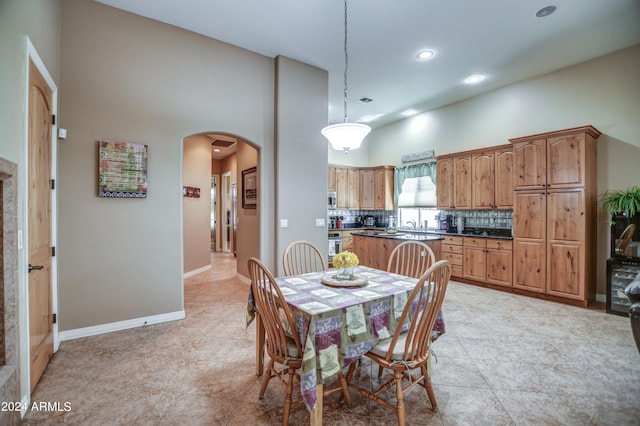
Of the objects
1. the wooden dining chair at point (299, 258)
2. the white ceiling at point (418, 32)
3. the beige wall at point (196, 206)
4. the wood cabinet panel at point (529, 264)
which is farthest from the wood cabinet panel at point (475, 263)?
the beige wall at point (196, 206)

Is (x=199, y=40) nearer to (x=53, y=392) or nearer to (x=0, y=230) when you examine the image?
(x=0, y=230)

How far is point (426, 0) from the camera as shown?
10.2ft

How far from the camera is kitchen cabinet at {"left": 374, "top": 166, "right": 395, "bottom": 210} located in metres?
7.33

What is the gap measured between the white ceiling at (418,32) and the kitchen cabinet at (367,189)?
2.83 m

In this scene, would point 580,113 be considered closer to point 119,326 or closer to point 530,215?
point 530,215

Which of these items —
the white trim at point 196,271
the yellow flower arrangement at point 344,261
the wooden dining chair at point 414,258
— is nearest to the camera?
the yellow flower arrangement at point 344,261

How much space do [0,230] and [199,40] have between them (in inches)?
122

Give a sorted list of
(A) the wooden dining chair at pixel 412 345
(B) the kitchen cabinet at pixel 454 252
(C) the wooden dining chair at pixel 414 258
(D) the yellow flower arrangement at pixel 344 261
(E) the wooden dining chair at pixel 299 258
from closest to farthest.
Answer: (A) the wooden dining chair at pixel 412 345, (D) the yellow flower arrangement at pixel 344 261, (C) the wooden dining chair at pixel 414 258, (E) the wooden dining chair at pixel 299 258, (B) the kitchen cabinet at pixel 454 252

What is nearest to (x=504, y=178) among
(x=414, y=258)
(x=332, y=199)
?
(x=414, y=258)

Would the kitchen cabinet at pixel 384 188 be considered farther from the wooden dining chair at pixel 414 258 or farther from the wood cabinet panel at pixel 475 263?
the wooden dining chair at pixel 414 258

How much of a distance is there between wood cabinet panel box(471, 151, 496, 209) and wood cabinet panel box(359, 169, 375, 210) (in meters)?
2.55

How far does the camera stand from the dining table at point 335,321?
159cm

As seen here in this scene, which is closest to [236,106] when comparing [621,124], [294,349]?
[294,349]

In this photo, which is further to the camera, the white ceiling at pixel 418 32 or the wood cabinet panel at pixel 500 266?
the wood cabinet panel at pixel 500 266
